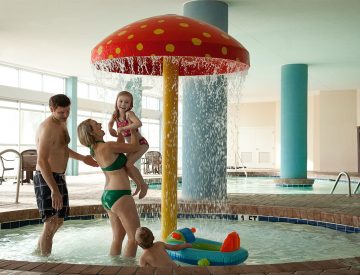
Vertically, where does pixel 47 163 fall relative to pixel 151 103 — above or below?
below

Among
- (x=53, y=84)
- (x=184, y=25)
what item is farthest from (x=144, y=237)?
(x=53, y=84)

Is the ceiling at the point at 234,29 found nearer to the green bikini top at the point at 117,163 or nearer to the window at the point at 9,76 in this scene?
the window at the point at 9,76

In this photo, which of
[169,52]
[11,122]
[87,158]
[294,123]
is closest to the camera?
[169,52]

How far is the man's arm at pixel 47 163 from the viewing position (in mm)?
4156

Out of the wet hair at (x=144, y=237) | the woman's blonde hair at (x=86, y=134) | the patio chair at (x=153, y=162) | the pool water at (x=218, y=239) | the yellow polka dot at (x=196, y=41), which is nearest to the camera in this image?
the wet hair at (x=144, y=237)

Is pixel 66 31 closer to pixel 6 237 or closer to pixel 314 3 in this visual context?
pixel 314 3

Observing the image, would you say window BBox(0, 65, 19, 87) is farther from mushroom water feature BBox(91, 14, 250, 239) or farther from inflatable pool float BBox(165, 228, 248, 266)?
inflatable pool float BBox(165, 228, 248, 266)

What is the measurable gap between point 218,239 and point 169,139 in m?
1.83

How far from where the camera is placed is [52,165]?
4.32m

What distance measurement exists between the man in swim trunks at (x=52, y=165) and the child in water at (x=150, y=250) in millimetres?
999

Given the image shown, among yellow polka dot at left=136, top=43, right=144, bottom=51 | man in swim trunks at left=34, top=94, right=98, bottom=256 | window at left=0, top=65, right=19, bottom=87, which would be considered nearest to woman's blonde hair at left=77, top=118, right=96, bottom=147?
man in swim trunks at left=34, top=94, right=98, bottom=256

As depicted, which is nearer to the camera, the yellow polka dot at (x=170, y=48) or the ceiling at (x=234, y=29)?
the yellow polka dot at (x=170, y=48)

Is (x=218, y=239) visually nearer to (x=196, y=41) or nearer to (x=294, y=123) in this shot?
(x=196, y=41)

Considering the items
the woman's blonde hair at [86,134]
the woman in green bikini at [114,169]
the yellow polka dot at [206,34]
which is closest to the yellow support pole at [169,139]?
the woman in green bikini at [114,169]
